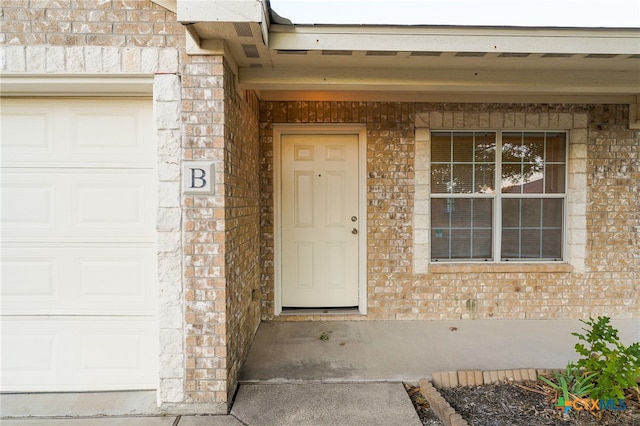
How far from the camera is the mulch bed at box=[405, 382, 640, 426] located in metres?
2.00

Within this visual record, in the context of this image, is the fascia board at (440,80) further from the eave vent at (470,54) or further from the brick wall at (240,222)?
the brick wall at (240,222)

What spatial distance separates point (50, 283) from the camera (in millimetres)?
2379

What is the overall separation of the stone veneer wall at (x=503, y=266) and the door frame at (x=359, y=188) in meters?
0.06

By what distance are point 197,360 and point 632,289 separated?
4696 millimetres

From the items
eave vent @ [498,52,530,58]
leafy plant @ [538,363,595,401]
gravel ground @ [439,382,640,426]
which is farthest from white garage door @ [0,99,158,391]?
leafy plant @ [538,363,595,401]

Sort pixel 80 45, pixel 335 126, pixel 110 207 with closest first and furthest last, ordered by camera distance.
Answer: pixel 80 45 < pixel 110 207 < pixel 335 126

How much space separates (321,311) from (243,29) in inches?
115

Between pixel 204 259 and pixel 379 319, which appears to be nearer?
pixel 204 259

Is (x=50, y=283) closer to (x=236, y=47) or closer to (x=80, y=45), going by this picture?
(x=80, y=45)

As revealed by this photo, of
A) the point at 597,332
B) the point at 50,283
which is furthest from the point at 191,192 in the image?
the point at 597,332

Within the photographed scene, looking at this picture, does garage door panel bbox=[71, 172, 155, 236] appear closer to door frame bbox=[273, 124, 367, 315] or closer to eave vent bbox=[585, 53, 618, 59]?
door frame bbox=[273, 124, 367, 315]

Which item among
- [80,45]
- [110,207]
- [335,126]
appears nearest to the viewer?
[80,45]

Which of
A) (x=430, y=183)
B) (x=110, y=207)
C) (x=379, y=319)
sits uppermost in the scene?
(x=430, y=183)

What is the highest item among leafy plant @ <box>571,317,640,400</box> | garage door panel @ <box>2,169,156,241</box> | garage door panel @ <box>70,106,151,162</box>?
garage door panel @ <box>70,106,151,162</box>
